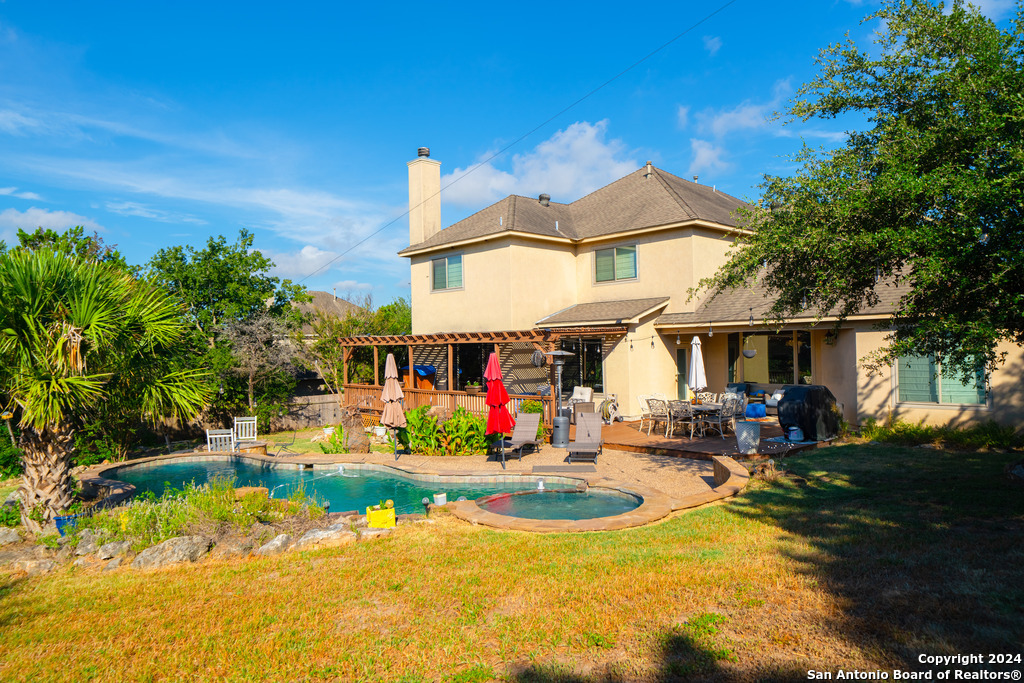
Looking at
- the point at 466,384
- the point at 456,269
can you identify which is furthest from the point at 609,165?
the point at 466,384

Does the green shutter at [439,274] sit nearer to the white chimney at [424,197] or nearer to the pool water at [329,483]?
the white chimney at [424,197]

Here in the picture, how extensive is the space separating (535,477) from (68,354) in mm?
8070

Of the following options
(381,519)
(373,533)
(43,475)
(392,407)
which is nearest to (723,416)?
(392,407)

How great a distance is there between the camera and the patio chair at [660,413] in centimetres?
1550

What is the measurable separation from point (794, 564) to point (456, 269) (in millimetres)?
18138

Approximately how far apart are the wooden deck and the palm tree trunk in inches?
425

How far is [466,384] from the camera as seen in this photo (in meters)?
23.0

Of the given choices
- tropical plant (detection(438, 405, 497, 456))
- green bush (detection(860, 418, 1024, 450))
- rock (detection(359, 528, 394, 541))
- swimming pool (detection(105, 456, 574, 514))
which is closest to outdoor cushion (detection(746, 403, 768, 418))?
green bush (detection(860, 418, 1024, 450))

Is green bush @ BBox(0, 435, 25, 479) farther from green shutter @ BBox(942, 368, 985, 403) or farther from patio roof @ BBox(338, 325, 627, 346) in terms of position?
green shutter @ BBox(942, 368, 985, 403)

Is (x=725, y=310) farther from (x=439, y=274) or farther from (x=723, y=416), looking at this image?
(x=439, y=274)

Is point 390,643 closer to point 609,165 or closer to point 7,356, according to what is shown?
point 7,356

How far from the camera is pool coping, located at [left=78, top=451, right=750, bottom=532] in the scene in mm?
8297

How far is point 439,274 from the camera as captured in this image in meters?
23.4

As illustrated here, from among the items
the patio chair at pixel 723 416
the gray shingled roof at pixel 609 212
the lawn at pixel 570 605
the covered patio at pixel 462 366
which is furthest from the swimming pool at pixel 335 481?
the gray shingled roof at pixel 609 212
